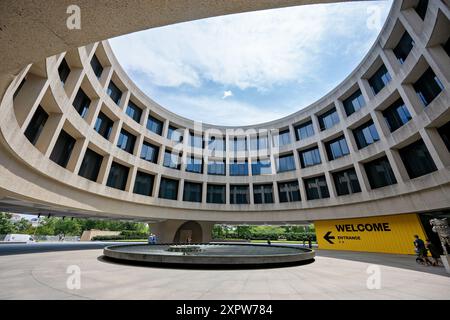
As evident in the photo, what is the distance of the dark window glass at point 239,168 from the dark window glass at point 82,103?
2056 cm

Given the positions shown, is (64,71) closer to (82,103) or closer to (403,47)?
(82,103)

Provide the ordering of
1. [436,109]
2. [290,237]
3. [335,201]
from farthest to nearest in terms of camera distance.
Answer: [290,237], [335,201], [436,109]

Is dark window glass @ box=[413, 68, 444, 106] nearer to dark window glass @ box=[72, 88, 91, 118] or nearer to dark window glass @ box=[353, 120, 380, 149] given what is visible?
dark window glass @ box=[353, 120, 380, 149]

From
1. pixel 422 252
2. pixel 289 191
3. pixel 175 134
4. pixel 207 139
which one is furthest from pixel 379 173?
pixel 175 134

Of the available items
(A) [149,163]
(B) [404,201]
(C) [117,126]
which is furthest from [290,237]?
(C) [117,126]

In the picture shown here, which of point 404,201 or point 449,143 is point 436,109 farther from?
point 404,201

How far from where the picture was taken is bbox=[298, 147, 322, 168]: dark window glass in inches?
1060

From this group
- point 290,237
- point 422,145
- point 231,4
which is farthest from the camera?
point 290,237

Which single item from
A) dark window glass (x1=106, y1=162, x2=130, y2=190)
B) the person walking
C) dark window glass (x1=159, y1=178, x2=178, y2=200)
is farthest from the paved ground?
dark window glass (x1=159, y1=178, x2=178, y2=200)

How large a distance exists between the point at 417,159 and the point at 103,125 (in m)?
28.3

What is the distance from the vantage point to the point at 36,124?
12359 mm

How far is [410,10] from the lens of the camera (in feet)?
49.0

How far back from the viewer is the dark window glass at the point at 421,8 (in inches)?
557
